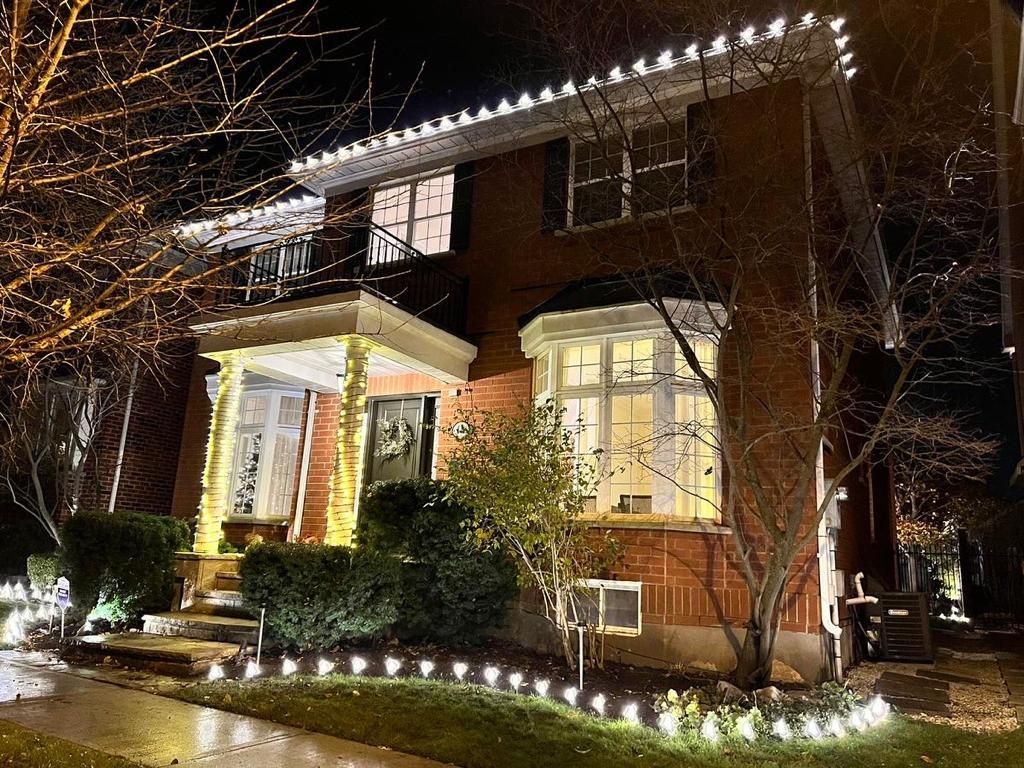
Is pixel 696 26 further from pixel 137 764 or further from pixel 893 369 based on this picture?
pixel 893 369

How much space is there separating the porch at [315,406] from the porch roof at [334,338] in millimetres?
16

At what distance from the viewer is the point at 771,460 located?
790cm

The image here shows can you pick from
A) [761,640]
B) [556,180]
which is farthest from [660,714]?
[556,180]

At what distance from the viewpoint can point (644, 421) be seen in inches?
352

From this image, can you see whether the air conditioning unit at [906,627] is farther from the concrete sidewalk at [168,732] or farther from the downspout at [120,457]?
the downspout at [120,457]

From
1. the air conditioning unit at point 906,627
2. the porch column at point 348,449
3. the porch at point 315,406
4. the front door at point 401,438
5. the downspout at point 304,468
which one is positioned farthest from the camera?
the downspout at point 304,468

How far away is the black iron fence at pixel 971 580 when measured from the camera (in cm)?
1485

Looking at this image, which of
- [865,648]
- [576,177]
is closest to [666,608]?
[865,648]

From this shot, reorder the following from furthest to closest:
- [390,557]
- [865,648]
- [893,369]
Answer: [893,369] < [865,648] < [390,557]

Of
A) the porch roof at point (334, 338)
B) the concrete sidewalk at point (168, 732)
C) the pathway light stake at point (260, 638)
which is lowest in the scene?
the concrete sidewalk at point (168, 732)

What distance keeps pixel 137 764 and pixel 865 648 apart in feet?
29.9

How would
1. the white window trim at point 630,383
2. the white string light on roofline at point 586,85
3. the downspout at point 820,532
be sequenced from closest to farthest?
the white string light on roofline at point 586,85
the downspout at point 820,532
the white window trim at point 630,383

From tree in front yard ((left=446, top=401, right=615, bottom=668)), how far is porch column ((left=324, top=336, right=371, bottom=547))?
5.60 feet

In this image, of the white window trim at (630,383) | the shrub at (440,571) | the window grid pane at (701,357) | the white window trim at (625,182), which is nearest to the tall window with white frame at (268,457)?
the shrub at (440,571)
